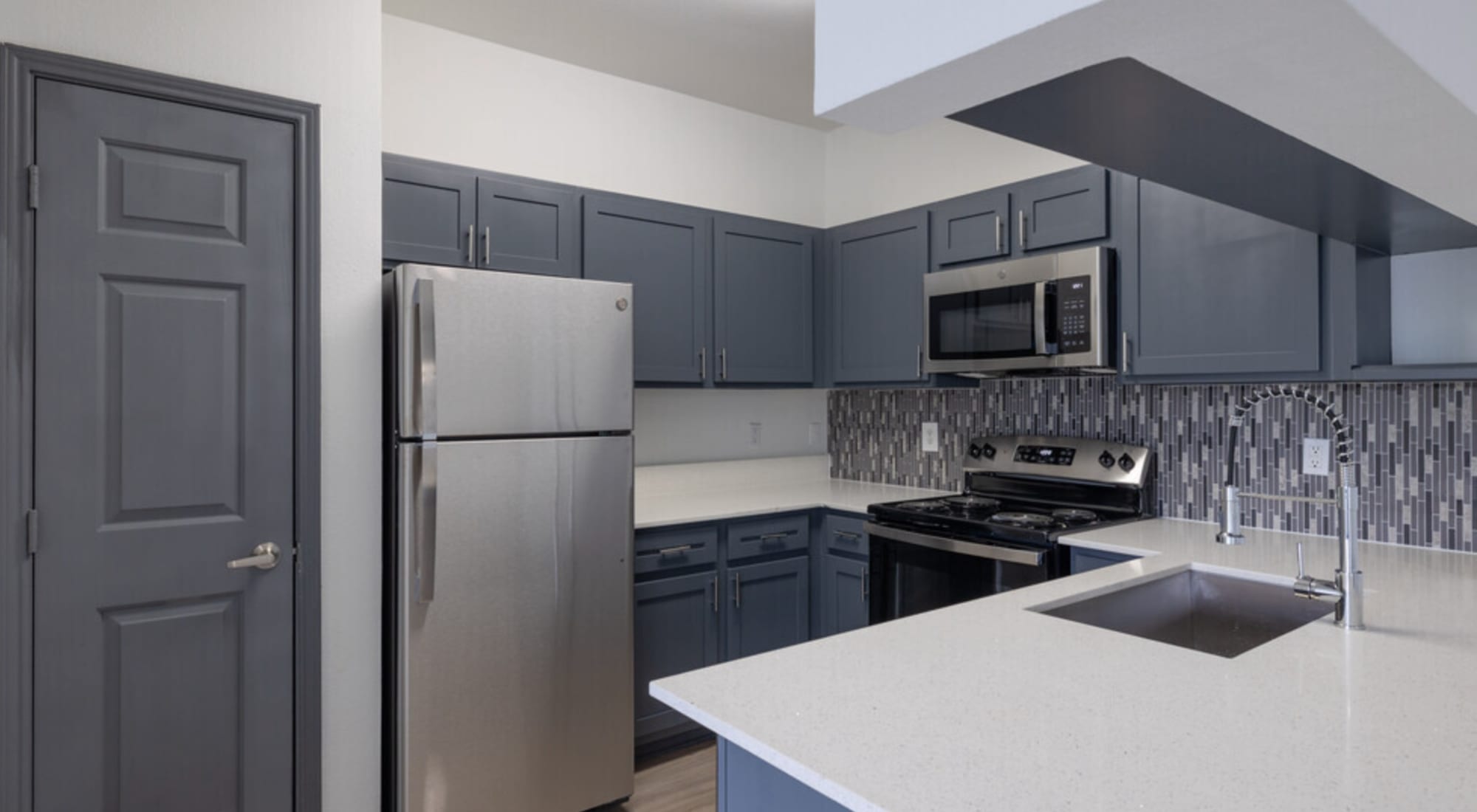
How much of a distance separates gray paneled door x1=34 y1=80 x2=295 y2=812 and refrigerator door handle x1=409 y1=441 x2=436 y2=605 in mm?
277

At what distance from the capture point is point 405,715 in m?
2.10

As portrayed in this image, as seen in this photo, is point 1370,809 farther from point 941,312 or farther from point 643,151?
point 643,151

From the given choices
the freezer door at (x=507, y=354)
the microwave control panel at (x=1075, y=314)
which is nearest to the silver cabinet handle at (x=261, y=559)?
the freezer door at (x=507, y=354)

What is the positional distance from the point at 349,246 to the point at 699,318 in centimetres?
142

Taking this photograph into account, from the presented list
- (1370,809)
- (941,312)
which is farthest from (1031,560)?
(1370,809)

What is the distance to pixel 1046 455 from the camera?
3072 mm

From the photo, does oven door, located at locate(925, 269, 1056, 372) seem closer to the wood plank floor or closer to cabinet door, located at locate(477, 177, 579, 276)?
cabinet door, located at locate(477, 177, 579, 276)

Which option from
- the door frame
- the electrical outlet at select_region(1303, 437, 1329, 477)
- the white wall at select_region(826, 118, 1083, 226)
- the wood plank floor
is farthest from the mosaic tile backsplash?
the door frame

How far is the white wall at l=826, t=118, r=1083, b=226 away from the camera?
3.22 m

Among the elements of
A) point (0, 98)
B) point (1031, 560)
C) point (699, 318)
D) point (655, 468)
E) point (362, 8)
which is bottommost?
point (1031, 560)

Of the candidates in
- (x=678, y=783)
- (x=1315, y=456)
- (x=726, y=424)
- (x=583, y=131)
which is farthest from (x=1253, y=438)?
(x=583, y=131)

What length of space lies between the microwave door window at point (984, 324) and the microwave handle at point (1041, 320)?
22mm

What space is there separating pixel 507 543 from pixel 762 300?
1.61 metres

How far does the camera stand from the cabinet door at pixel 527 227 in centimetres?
274
